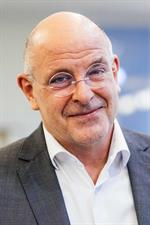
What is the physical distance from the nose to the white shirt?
194mm

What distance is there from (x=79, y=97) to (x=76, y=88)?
32 millimetres

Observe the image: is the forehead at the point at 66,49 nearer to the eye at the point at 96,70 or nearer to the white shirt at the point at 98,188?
the eye at the point at 96,70

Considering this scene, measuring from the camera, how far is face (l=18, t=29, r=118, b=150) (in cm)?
123

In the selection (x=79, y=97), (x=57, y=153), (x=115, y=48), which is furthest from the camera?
(x=115, y=48)

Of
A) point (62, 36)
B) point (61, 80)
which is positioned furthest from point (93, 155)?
point (62, 36)

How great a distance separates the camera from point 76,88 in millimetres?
1230

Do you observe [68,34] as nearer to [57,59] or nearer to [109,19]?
[57,59]

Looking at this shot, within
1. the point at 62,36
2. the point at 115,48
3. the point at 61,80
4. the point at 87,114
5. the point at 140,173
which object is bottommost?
the point at 115,48

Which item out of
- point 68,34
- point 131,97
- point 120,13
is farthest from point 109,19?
point 68,34

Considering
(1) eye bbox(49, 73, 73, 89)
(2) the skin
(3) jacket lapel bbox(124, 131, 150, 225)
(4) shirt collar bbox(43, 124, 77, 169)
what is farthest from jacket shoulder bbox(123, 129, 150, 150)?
(1) eye bbox(49, 73, 73, 89)

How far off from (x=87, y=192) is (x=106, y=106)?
0.27 m

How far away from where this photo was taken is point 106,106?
1.28 metres

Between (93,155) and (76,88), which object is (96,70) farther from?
(93,155)

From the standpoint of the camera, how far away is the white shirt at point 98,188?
4.15 feet
